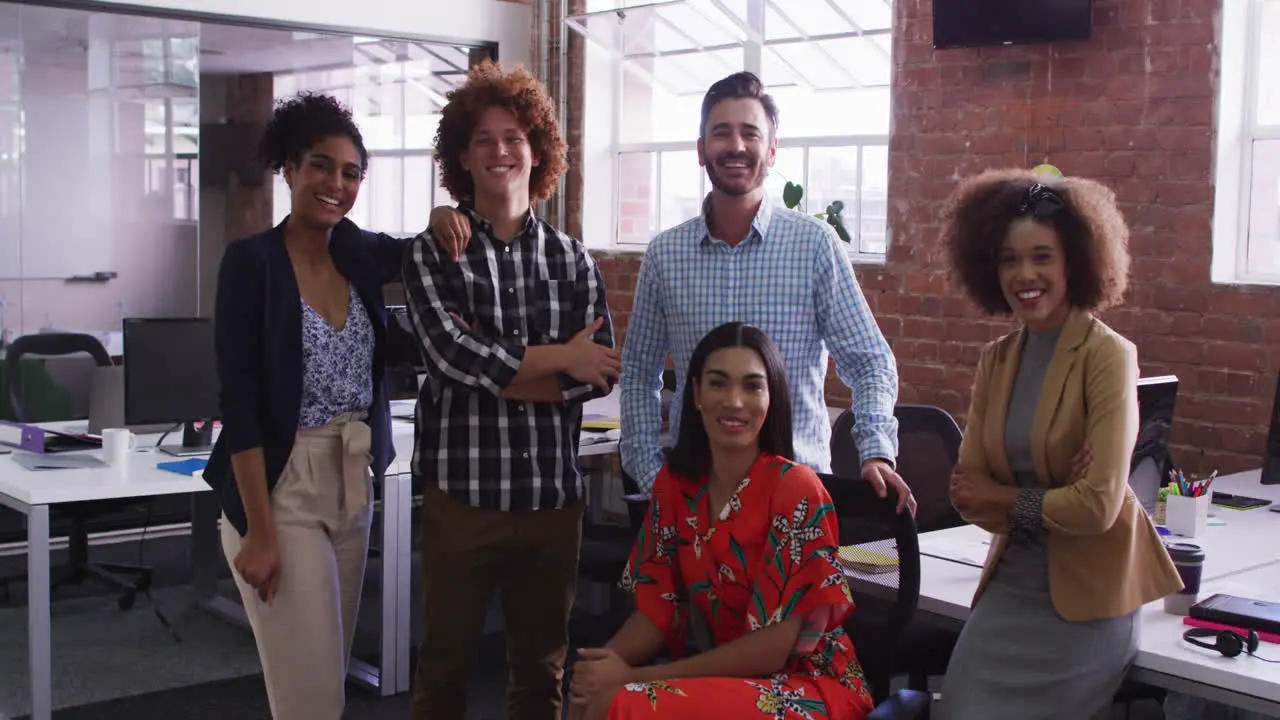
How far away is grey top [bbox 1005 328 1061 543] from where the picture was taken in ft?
7.41

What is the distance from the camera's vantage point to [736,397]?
7.79 feet

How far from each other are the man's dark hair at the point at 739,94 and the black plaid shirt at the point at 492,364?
412mm

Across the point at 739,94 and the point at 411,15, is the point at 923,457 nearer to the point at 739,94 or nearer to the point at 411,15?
the point at 739,94

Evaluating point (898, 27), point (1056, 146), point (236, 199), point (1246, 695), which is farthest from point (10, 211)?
point (1246, 695)

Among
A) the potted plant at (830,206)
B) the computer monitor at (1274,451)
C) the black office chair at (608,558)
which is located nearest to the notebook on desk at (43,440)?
the black office chair at (608,558)

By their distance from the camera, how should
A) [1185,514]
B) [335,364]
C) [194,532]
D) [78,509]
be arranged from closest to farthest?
[335,364], [1185,514], [78,509], [194,532]

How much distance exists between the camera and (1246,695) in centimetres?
209

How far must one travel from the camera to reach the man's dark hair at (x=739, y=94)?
259cm

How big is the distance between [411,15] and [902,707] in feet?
16.8

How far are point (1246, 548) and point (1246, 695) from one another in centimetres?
102

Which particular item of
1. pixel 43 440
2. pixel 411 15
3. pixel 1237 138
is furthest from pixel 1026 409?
pixel 411 15

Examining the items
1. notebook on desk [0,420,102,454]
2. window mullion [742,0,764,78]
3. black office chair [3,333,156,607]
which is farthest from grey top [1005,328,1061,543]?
window mullion [742,0,764,78]

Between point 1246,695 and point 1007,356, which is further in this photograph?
point 1007,356

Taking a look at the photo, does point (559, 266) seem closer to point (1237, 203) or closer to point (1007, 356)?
point (1007, 356)
